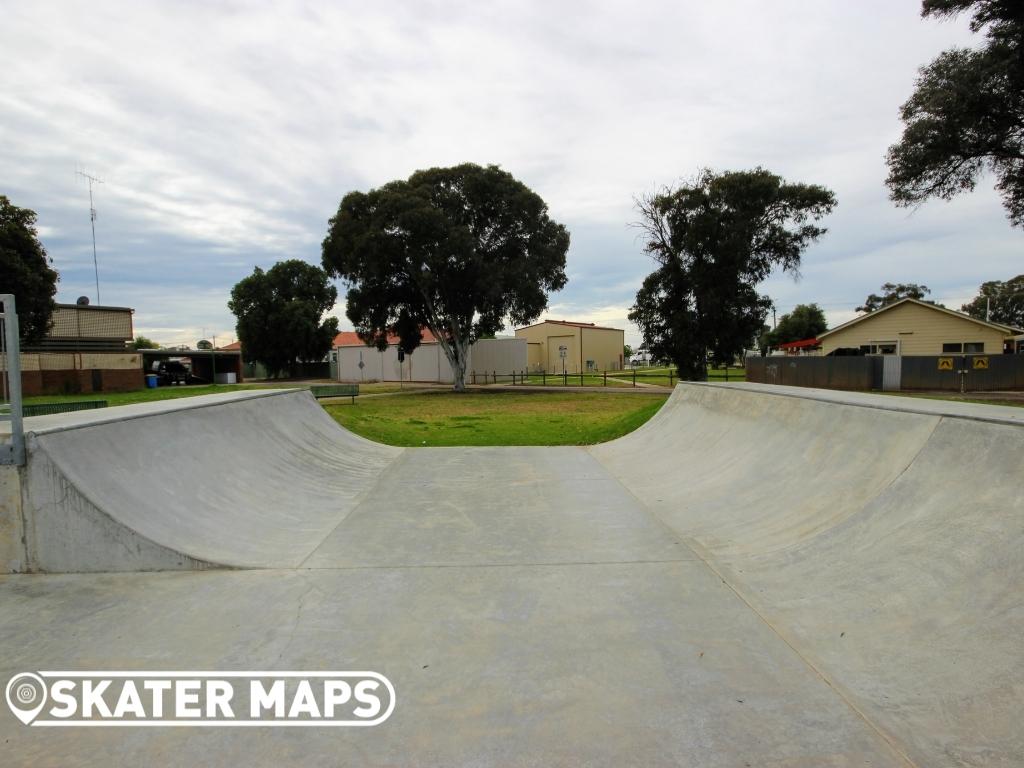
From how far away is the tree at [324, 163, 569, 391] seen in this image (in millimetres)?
30688

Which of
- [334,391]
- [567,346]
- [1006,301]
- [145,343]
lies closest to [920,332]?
[334,391]

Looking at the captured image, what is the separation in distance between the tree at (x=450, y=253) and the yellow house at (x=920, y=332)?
61.1 feet

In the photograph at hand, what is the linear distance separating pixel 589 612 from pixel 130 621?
9.28ft

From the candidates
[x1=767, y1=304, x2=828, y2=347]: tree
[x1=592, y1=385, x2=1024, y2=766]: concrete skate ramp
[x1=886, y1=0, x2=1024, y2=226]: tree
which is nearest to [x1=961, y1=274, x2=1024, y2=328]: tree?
[x1=767, y1=304, x2=828, y2=347]: tree

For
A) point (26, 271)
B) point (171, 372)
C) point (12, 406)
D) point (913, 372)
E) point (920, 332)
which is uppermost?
point (26, 271)

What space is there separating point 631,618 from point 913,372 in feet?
93.0

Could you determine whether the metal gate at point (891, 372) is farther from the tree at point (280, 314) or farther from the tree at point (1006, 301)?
the tree at point (1006, 301)

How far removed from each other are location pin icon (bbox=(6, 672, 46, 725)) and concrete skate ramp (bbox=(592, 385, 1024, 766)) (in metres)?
3.74

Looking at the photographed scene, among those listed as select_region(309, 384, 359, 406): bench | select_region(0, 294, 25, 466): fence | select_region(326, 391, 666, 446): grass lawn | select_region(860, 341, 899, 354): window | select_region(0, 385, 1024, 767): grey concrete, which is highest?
select_region(860, 341, 899, 354): window

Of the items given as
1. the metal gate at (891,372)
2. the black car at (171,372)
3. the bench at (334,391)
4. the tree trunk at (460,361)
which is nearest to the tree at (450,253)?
the tree trunk at (460,361)

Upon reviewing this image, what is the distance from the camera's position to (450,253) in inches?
1208

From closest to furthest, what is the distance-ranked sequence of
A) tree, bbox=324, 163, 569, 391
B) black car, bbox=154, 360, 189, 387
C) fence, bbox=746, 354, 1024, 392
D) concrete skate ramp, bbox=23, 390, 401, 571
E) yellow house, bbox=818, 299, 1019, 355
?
concrete skate ramp, bbox=23, 390, 401, 571 < fence, bbox=746, 354, 1024, 392 < tree, bbox=324, 163, 569, 391 < yellow house, bbox=818, 299, 1019, 355 < black car, bbox=154, 360, 189, 387

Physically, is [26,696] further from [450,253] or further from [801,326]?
[801,326]

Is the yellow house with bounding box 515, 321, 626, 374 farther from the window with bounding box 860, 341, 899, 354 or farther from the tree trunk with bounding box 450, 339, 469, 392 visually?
the window with bounding box 860, 341, 899, 354
